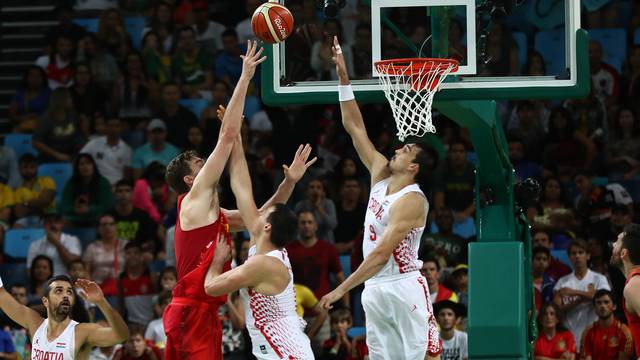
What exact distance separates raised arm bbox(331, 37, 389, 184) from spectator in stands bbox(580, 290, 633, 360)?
3.55m

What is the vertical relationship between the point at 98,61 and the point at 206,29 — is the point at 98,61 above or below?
below

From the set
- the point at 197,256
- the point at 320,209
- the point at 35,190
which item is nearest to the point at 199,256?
the point at 197,256

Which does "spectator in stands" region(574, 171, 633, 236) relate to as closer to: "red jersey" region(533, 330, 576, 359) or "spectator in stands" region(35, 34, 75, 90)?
"red jersey" region(533, 330, 576, 359)

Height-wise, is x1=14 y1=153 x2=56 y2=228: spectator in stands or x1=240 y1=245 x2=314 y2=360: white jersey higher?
x1=14 y1=153 x2=56 y2=228: spectator in stands

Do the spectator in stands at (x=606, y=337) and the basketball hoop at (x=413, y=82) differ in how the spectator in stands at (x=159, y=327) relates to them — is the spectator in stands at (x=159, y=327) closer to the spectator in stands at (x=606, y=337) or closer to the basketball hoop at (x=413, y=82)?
the spectator in stands at (x=606, y=337)

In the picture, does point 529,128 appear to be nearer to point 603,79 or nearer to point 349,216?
point 603,79

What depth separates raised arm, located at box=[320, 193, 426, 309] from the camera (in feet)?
30.1

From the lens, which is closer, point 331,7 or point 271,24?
point 271,24

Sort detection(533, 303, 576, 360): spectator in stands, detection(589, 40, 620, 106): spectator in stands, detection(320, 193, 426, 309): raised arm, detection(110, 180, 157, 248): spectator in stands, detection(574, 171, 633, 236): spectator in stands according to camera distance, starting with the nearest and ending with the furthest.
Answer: detection(320, 193, 426, 309): raised arm → detection(533, 303, 576, 360): spectator in stands → detection(574, 171, 633, 236): spectator in stands → detection(110, 180, 157, 248): spectator in stands → detection(589, 40, 620, 106): spectator in stands

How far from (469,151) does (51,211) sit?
189 inches

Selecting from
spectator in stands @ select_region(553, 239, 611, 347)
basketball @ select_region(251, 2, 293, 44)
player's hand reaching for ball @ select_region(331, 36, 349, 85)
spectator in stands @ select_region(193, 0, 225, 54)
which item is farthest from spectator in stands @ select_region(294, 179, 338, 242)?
basketball @ select_region(251, 2, 293, 44)

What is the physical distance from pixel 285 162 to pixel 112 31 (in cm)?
349

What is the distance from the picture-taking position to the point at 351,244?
14.1m

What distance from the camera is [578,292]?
12891 mm
